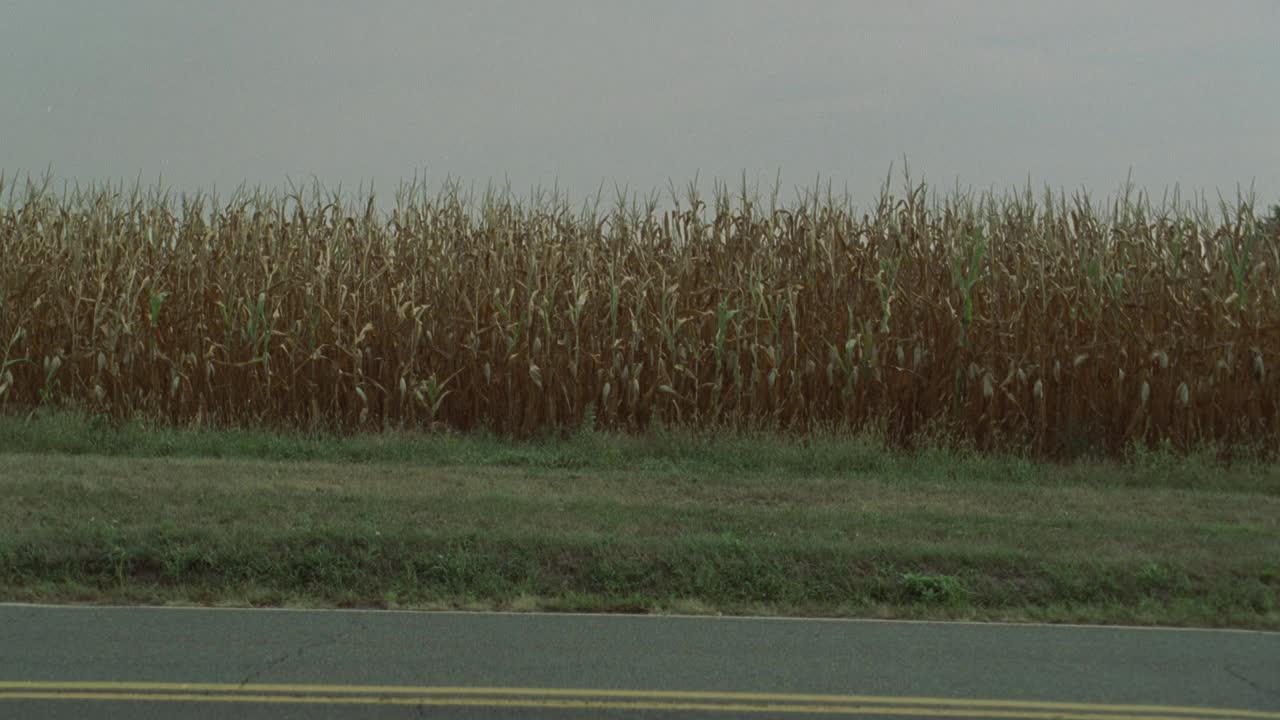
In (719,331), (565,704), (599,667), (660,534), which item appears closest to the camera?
(565,704)

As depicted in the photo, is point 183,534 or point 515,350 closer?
point 183,534

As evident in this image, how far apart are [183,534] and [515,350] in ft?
21.7

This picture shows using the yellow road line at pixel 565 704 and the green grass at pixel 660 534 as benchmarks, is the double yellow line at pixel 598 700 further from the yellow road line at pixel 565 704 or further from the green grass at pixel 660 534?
the green grass at pixel 660 534

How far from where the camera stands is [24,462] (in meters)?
13.1

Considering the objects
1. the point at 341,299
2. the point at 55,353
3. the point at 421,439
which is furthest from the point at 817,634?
the point at 55,353


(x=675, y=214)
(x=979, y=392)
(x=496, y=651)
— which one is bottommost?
(x=496, y=651)

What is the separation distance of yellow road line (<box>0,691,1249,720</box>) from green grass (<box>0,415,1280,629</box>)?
2.43 metres

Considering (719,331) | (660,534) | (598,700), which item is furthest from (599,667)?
(719,331)

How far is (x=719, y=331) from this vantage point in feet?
51.3

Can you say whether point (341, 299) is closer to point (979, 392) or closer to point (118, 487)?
point (118, 487)

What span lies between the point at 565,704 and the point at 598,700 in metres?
0.17

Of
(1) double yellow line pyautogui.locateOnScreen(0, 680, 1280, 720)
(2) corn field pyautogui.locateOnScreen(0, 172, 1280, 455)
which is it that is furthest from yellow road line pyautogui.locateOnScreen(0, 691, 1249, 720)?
(2) corn field pyautogui.locateOnScreen(0, 172, 1280, 455)

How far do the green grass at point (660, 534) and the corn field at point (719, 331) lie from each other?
4.45 feet

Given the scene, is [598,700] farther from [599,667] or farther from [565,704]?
[599,667]
